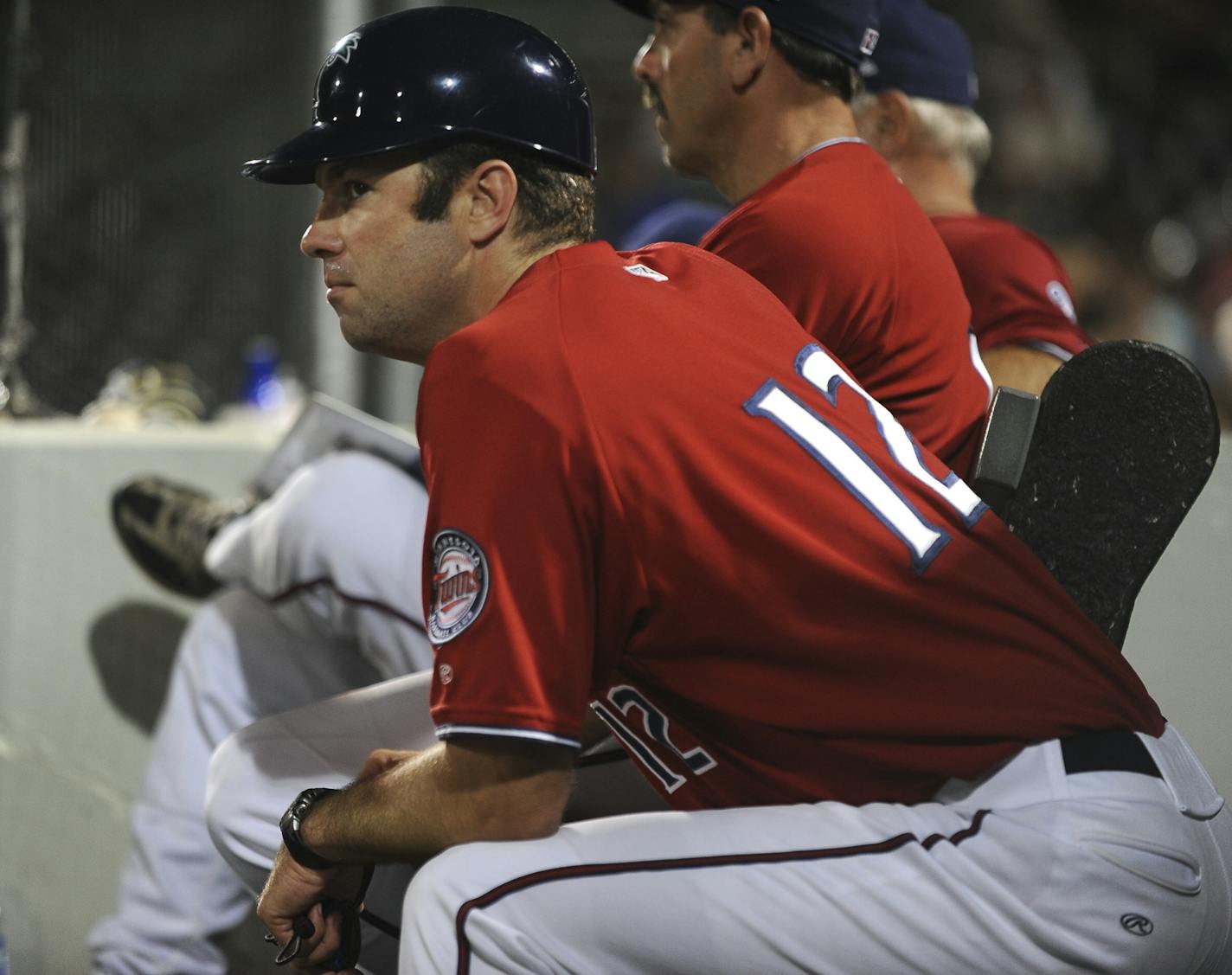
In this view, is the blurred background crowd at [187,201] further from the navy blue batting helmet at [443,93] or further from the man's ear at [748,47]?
the navy blue batting helmet at [443,93]

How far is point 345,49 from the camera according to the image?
1322mm

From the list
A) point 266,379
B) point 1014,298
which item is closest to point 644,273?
point 1014,298

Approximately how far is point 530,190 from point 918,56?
46.0 inches

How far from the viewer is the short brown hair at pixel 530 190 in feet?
4.18

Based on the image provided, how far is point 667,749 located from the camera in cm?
123

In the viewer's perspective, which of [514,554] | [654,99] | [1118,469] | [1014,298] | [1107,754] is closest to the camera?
[514,554]

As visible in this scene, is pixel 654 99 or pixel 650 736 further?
pixel 654 99

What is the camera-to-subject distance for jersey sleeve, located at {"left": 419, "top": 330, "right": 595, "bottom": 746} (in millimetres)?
1056

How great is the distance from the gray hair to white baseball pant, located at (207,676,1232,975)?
1.36 m

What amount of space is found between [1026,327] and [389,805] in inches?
46.9

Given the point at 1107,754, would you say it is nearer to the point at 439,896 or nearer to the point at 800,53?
the point at 439,896

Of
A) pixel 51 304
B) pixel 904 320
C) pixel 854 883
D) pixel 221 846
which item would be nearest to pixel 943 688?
pixel 854 883

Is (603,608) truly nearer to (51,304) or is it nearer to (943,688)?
(943,688)

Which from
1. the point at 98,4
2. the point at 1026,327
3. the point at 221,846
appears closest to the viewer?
the point at 221,846
